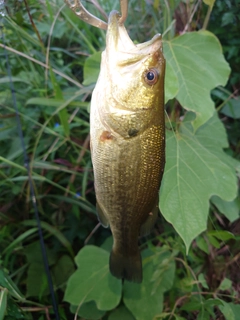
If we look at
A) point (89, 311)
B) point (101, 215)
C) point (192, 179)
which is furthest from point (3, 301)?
point (192, 179)

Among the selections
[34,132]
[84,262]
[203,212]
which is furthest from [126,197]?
[34,132]

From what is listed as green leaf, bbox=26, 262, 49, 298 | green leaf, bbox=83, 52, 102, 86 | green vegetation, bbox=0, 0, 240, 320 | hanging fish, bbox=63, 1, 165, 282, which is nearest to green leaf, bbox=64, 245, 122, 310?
green vegetation, bbox=0, 0, 240, 320

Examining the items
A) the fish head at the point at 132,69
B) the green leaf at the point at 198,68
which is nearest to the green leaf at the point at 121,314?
the green leaf at the point at 198,68

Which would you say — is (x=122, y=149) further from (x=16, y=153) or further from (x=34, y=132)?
(x=34, y=132)

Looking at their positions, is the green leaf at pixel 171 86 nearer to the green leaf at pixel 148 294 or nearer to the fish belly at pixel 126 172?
the fish belly at pixel 126 172

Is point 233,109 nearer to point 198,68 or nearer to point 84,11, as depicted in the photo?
point 198,68

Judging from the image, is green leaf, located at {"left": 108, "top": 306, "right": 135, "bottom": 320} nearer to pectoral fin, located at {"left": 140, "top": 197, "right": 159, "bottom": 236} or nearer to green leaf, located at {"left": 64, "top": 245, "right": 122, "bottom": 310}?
green leaf, located at {"left": 64, "top": 245, "right": 122, "bottom": 310}
